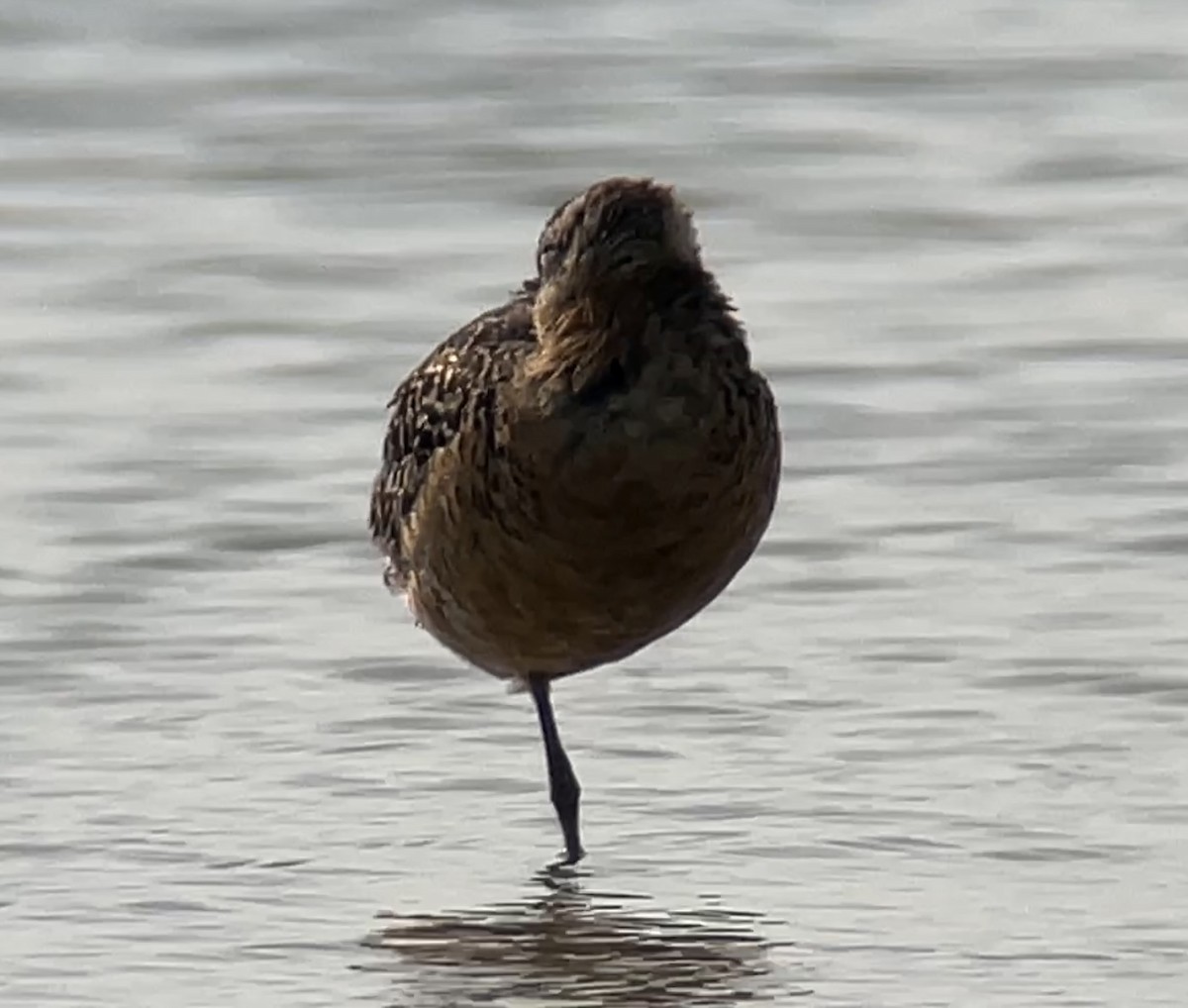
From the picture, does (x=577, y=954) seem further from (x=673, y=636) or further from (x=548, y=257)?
(x=673, y=636)

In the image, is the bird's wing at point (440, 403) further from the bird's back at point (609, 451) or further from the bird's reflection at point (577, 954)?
the bird's reflection at point (577, 954)

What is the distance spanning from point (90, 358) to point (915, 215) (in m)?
2.98

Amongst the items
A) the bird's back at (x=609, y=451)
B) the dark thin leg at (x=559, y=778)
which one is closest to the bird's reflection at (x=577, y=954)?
the dark thin leg at (x=559, y=778)

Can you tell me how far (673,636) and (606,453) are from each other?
1.75m

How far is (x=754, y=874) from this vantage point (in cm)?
783

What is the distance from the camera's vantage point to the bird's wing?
8.02 m

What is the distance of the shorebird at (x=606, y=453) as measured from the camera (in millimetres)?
7621

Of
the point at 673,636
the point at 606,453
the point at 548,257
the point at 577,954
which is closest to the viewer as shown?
the point at 577,954

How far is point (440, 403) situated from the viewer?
8219mm

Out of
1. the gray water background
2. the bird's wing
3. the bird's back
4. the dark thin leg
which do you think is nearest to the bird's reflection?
the gray water background

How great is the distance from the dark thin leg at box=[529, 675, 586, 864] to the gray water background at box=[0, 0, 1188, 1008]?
0.26 ft

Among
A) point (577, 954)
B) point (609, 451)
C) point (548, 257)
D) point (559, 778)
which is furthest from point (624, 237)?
point (577, 954)

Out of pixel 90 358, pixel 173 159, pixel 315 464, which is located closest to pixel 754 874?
pixel 315 464

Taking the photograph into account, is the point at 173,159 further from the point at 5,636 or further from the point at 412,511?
the point at 412,511
